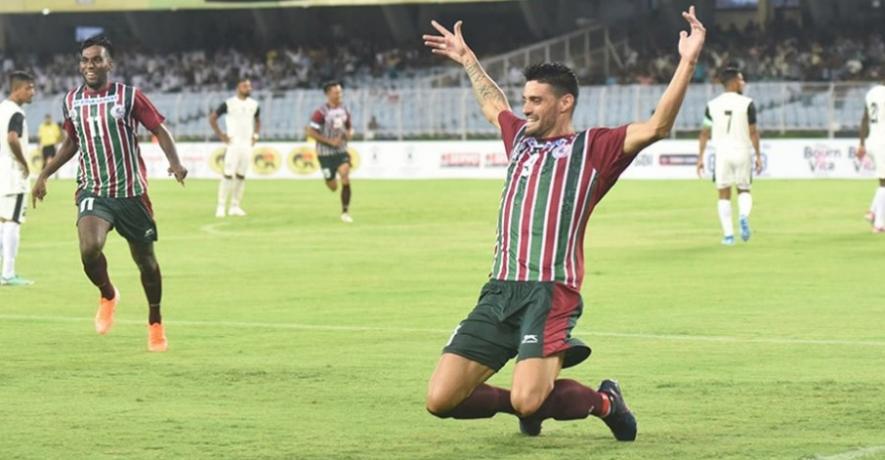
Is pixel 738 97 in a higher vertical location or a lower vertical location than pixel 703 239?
higher

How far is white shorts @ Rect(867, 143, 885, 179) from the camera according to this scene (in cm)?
2650

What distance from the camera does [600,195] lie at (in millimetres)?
9211

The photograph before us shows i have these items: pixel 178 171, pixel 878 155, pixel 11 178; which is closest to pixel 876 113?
pixel 878 155

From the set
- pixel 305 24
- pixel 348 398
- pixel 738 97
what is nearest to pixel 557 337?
pixel 348 398

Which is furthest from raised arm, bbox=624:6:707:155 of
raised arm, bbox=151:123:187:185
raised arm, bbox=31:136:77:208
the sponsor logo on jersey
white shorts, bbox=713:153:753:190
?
the sponsor logo on jersey

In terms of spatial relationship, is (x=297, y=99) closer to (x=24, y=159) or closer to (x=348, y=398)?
(x=24, y=159)

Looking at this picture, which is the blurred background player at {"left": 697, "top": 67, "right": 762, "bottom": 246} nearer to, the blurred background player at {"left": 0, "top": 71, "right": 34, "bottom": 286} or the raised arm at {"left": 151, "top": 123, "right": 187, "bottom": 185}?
the blurred background player at {"left": 0, "top": 71, "right": 34, "bottom": 286}

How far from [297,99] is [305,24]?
614 inches

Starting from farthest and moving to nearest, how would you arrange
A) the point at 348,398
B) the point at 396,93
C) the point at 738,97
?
the point at 396,93, the point at 738,97, the point at 348,398

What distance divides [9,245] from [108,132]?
636 cm

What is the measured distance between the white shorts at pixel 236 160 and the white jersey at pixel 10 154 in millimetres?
13044

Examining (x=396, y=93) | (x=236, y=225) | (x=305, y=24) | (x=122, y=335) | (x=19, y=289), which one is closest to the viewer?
(x=122, y=335)

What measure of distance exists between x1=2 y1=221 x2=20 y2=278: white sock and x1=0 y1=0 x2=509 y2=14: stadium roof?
40773 millimetres

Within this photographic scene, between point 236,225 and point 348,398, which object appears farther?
point 236,225
